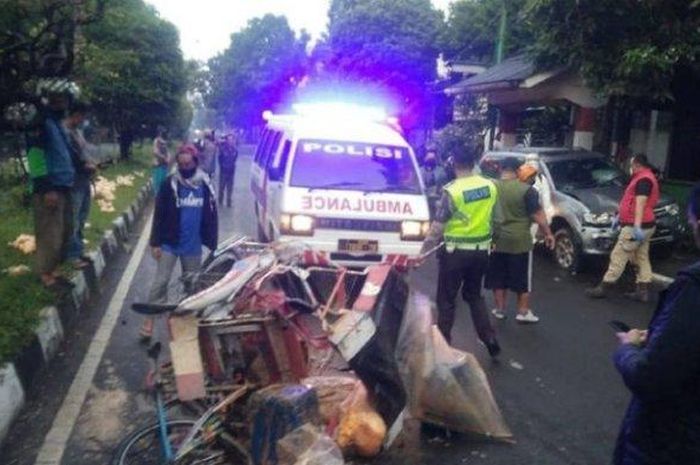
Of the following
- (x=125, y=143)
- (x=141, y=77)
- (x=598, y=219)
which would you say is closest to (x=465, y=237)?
(x=598, y=219)

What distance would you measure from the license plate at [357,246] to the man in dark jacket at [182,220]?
165cm

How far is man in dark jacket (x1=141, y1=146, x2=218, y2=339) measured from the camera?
239 inches

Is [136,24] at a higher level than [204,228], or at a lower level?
higher

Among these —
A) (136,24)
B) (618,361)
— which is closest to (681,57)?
(618,361)

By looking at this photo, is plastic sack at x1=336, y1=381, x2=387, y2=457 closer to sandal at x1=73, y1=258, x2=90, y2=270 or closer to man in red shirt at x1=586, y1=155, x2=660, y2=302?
sandal at x1=73, y1=258, x2=90, y2=270

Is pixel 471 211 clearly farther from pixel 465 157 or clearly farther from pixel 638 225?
pixel 638 225

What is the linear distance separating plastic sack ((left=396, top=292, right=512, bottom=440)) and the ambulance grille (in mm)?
2994

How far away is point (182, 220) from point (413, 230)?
2.67 m

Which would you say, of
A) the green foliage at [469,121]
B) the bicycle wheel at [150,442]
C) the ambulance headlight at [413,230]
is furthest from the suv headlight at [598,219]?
the green foliage at [469,121]

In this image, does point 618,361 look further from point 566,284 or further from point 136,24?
point 136,24

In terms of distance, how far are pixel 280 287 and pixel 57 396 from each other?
2.09 meters

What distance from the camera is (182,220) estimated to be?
6.11 meters

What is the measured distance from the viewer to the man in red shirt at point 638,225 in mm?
7895

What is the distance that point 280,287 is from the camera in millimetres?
4004
